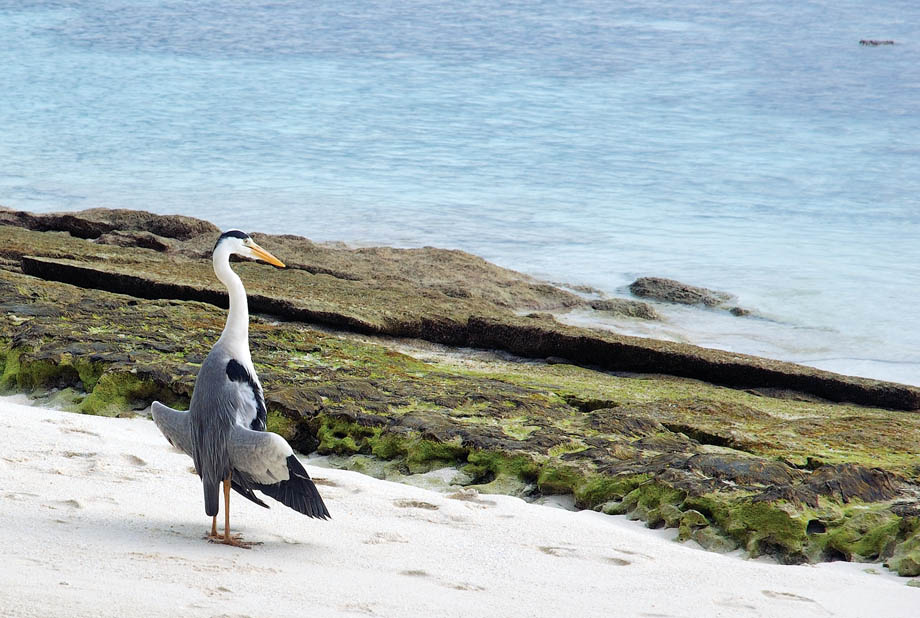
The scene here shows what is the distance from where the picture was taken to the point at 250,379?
3973 millimetres

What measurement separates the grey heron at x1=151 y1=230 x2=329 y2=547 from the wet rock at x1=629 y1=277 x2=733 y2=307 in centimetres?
843

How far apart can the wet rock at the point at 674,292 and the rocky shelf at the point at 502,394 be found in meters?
3.15

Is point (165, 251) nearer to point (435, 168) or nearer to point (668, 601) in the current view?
point (668, 601)

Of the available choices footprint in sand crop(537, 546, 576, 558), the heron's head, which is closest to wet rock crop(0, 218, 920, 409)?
the heron's head

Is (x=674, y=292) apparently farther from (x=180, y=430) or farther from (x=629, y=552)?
(x=180, y=430)

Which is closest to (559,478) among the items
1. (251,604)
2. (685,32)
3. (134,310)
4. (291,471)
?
(291,471)

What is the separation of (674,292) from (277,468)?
8959 mm

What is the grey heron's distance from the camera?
3646 millimetres

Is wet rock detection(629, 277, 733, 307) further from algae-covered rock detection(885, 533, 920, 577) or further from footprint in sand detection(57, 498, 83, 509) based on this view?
footprint in sand detection(57, 498, 83, 509)

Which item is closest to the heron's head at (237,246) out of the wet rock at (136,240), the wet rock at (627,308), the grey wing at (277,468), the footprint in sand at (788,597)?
the grey wing at (277,468)

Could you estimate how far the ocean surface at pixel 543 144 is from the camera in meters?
14.3

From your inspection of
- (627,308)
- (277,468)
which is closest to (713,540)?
(277,468)

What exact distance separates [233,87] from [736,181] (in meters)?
15.9

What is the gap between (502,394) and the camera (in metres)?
5.89
